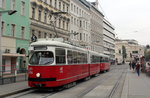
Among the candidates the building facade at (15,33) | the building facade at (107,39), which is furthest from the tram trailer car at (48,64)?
the building facade at (107,39)

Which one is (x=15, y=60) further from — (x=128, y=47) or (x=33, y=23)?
(x=128, y=47)

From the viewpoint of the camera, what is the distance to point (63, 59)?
1570 cm

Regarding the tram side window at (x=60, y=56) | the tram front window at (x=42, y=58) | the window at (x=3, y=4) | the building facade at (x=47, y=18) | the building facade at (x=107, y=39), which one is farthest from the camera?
the building facade at (x=107, y=39)

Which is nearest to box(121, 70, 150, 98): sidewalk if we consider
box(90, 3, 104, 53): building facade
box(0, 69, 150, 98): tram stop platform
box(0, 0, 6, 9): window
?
box(0, 69, 150, 98): tram stop platform

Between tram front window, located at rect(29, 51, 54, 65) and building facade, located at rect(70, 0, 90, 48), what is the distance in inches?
1579

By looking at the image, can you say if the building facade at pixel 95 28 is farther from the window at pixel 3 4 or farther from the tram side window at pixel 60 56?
the tram side window at pixel 60 56

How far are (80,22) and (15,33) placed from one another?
1326 inches

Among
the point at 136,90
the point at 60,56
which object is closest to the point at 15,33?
the point at 60,56

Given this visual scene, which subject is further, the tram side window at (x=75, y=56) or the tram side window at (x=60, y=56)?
the tram side window at (x=75, y=56)

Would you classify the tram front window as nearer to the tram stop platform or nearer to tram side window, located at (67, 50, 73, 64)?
the tram stop platform

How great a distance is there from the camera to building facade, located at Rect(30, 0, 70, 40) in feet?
123

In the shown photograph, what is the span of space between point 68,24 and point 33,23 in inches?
678

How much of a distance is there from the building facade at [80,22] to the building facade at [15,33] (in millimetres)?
21126

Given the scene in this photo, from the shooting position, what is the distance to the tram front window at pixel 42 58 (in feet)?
47.6
